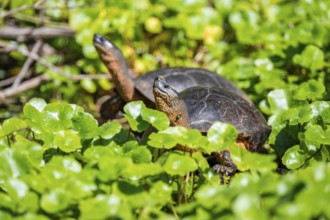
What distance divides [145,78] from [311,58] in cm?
89

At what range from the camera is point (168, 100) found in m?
2.29

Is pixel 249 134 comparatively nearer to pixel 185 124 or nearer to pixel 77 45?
pixel 185 124

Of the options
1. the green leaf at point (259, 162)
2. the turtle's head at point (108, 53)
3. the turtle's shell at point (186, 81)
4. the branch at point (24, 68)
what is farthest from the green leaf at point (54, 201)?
the branch at point (24, 68)

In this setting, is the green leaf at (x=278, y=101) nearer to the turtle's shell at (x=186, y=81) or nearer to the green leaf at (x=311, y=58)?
the turtle's shell at (x=186, y=81)

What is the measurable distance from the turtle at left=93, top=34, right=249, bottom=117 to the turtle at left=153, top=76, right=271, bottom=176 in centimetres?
41

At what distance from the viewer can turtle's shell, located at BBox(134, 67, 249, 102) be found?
305 centimetres

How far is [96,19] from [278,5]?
4.83 feet

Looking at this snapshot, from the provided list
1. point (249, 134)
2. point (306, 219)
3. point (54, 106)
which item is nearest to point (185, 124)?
point (249, 134)

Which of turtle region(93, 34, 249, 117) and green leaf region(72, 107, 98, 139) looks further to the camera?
turtle region(93, 34, 249, 117)

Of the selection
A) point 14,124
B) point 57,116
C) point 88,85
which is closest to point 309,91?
point 57,116

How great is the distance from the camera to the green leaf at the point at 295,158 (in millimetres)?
2172

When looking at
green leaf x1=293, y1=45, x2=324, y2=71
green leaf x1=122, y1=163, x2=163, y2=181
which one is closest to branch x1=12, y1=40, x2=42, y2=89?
green leaf x1=293, y1=45, x2=324, y2=71

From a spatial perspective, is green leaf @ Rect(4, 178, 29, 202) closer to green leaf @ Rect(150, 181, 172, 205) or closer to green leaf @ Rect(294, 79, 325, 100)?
green leaf @ Rect(150, 181, 172, 205)

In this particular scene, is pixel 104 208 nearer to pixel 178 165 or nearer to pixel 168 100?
pixel 178 165
